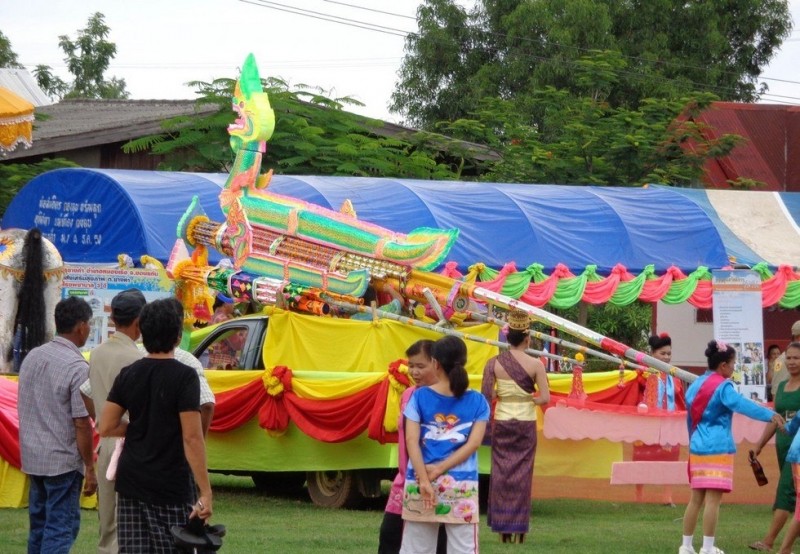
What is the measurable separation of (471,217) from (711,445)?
8.73 m

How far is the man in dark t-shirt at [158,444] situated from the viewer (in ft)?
19.2

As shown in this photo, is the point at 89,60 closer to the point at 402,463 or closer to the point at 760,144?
the point at 760,144

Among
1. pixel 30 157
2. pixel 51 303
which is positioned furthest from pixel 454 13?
pixel 51 303

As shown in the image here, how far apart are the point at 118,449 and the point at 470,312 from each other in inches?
279

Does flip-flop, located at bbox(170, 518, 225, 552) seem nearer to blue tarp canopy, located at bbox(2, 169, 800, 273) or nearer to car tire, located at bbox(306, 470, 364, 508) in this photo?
car tire, located at bbox(306, 470, 364, 508)

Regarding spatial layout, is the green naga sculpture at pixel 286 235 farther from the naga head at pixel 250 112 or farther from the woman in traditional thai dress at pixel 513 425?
the woman in traditional thai dress at pixel 513 425

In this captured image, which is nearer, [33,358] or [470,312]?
[33,358]

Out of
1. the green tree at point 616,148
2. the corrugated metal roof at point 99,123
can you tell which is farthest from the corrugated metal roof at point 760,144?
the corrugated metal roof at point 99,123

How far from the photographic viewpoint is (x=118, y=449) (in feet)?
21.5

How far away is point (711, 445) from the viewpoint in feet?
31.8

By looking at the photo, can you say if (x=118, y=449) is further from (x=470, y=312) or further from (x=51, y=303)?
(x=470, y=312)

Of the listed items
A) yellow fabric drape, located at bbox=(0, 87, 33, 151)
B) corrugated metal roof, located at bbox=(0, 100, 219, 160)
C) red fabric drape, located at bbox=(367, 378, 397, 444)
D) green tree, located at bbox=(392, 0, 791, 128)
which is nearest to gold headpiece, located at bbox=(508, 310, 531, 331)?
red fabric drape, located at bbox=(367, 378, 397, 444)

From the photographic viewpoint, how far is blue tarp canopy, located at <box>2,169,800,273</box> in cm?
1700

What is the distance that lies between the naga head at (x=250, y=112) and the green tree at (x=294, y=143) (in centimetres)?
741
